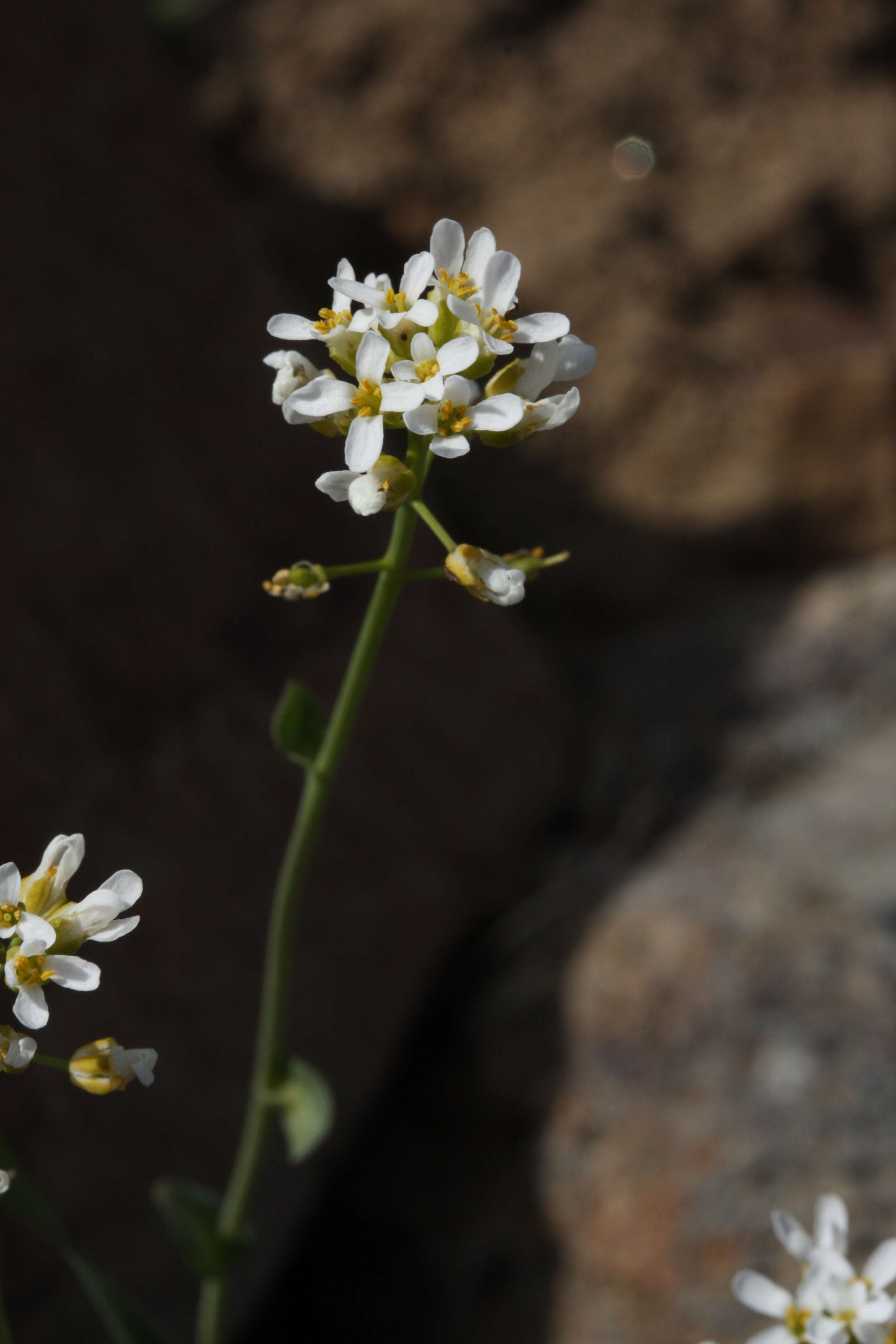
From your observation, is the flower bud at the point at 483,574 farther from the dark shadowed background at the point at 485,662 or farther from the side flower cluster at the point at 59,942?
the dark shadowed background at the point at 485,662

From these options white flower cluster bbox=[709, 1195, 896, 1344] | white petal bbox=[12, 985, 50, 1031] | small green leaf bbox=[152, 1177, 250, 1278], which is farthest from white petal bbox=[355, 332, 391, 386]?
small green leaf bbox=[152, 1177, 250, 1278]

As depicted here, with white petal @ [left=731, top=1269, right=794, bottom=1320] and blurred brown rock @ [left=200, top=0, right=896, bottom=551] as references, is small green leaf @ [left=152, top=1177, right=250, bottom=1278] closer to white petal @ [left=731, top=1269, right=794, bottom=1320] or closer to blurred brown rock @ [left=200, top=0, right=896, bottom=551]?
white petal @ [left=731, top=1269, right=794, bottom=1320]

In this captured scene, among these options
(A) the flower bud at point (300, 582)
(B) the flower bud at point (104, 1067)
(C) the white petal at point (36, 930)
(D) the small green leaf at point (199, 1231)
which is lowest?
(D) the small green leaf at point (199, 1231)

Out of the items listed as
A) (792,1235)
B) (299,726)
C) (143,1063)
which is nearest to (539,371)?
(299,726)

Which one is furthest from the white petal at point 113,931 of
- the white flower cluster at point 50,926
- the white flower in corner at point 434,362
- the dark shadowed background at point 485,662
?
the dark shadowed background at point 485,662

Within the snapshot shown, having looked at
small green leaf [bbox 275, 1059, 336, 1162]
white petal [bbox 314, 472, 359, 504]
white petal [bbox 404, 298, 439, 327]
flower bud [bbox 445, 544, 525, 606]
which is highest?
white petal [bbox 404, 298, 439, 327]

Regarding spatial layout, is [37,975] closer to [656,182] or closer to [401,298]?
[401,298]
